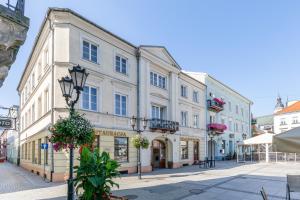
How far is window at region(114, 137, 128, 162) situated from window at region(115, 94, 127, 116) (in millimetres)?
1831

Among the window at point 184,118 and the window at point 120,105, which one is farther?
the window at point 184,118

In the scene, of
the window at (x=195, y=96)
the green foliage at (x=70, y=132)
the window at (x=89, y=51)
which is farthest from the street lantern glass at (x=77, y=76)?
the window at (x=195, y=96)

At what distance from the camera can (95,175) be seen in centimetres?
575

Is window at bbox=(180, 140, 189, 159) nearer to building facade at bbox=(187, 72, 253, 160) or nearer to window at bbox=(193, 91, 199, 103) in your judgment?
building facade at bbox=(187, 72, 253, 160)

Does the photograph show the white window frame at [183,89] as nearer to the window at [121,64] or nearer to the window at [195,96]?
the window at [195,96]

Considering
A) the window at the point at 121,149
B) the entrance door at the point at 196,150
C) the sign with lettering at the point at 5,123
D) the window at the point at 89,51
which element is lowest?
the entrance door at the point at 196,150

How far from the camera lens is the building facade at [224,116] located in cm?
2941

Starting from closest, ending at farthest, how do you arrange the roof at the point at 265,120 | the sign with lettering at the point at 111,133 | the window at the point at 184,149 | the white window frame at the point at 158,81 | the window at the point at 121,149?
1. the sign with lettering at the point at 111,133
2. the window at the point at 121,149
3. the white window frame at the point at 158,81
4. the window at the point at 184,149
5. the roof at the point at 265,120

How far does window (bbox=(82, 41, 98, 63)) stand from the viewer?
1509 centimetres

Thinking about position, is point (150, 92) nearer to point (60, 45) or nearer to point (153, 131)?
point (153, 131)

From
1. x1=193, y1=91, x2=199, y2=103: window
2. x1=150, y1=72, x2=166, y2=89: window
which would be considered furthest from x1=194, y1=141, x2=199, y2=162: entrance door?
x1=150, y1=72, x2=166, y2=89: window

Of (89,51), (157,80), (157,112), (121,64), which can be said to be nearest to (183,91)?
(157,80)

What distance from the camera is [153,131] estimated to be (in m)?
19.3

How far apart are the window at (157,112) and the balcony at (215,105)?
366 inches
